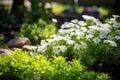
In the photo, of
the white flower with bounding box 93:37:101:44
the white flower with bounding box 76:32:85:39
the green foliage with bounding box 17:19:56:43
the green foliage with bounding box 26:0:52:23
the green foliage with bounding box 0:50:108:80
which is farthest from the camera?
the green foliage with bounding box 26:0:52:23

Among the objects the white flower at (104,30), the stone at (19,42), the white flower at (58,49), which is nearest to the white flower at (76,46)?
the white flower at (58,49)

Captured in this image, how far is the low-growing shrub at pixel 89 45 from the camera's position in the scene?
6.52 m

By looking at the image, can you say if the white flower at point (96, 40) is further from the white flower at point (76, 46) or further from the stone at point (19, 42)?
the stone at point (19, 42)

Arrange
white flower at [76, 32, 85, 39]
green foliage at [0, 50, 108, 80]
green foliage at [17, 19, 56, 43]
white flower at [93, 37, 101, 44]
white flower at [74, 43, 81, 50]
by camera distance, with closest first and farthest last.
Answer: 1. green foliage at [0, 50, 108, 80]
2. white flower at [74, 43, 81, 50]
3. white flower at [93, 37, 101, 44]
4. white flower at [76, 32, 85, 39]
5. green foliage at [17, 19, 56, 43]

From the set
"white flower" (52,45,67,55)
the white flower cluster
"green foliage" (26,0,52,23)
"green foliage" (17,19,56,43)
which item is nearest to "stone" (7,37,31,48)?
"green foliage" (17,19,56,43)

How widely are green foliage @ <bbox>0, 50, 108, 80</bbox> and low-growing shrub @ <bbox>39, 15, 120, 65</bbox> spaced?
654mm

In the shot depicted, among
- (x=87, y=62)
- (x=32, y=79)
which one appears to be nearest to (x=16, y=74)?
(x=32, y=79)

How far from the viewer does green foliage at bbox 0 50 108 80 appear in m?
5.73

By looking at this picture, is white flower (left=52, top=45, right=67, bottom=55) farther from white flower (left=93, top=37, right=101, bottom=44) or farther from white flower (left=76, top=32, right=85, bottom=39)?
white flower (left=93, top=37, right=101, bottom=44)

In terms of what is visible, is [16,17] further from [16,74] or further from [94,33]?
[16,74]

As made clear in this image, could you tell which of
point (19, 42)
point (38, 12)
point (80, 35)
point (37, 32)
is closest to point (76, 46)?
point (80, 35)

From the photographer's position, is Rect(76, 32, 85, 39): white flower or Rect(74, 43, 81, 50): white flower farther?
Rect(76, 32, 85, 39): white flower

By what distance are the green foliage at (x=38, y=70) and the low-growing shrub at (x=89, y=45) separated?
654mm

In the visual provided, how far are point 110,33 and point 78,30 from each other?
23.7 inches
